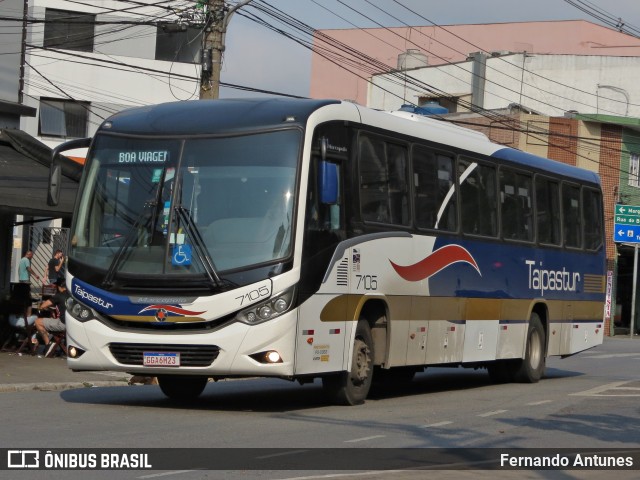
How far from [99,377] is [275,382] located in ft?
8.87

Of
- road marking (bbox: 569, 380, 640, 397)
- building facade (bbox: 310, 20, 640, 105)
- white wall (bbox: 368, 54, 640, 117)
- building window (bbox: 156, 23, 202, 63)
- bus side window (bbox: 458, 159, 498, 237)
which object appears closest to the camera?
bus side window (bbox: 458, 159, 498, 237)

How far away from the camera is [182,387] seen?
14984 mm

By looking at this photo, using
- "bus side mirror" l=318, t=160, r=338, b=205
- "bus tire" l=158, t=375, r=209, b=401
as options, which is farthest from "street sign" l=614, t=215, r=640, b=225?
"bus side mirror" l=318, t=160, r=338, b=205

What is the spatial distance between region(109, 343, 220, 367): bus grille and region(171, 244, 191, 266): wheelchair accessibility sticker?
88cm

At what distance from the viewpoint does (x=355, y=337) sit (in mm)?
14234

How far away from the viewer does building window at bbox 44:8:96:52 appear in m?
42.2

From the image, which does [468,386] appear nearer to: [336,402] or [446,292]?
[446,292]

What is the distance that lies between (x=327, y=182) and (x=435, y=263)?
128 inches

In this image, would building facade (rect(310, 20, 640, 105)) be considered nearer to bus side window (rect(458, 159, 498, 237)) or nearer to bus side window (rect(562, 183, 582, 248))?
bus side window (rect(562, 183, 582, 248))

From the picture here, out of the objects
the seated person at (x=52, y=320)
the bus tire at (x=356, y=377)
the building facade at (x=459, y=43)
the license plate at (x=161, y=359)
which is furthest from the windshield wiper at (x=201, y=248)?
the building facade at (x=459, y=43)

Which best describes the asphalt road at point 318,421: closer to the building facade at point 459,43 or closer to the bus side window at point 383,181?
the bus side window at point 383,181

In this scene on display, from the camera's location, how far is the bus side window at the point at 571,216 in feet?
68.3

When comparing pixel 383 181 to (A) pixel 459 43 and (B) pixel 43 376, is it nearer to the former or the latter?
(B) pixel 43 376

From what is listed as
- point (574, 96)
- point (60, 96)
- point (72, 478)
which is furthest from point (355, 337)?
point (574, 96)
